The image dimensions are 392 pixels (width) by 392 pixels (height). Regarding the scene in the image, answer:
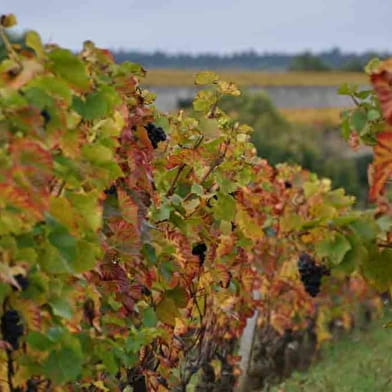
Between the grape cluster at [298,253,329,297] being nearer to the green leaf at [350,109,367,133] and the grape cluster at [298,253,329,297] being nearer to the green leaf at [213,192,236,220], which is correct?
the green leaf at [213,192,236,220]

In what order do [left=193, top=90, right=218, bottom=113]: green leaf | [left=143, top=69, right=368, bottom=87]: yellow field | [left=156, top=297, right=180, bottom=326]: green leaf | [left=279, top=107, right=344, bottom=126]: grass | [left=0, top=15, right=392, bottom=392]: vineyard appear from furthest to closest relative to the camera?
[left=143, top=69, right=368, bottom=87]: yellow field, [left=279, top=107, right=344, bottom=126]: grass, [left=193, top=90, right=218, bottom=113]: green leaf, [left=156, top=297, right=180, bottom=326]: green leaf, [left=0, top=15, right=392, bottom=392]: vineyard

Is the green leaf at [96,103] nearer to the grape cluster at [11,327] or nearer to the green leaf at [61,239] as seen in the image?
the green leaf at [61,239]

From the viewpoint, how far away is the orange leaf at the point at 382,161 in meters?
3.58

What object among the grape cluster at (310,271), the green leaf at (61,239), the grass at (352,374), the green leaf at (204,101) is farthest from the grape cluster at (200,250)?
the grass at (352,374)

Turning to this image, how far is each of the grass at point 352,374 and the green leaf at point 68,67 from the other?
14.8 ft

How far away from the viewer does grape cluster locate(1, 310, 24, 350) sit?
3.41m

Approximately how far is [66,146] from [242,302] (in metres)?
4.25

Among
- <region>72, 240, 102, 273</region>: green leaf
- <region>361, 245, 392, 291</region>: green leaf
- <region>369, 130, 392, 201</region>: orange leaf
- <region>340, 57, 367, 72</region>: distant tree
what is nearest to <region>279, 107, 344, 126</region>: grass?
<region>361, 245, 392, 291</region>: green leaf

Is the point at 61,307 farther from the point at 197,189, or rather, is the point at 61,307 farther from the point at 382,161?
the point at 197,189

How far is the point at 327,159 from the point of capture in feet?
95.2

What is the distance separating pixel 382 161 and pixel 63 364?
1042mm

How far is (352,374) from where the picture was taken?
9031mm

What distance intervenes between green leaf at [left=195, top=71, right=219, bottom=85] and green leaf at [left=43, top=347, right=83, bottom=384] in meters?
2.00

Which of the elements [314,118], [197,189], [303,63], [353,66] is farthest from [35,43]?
[303,63]
